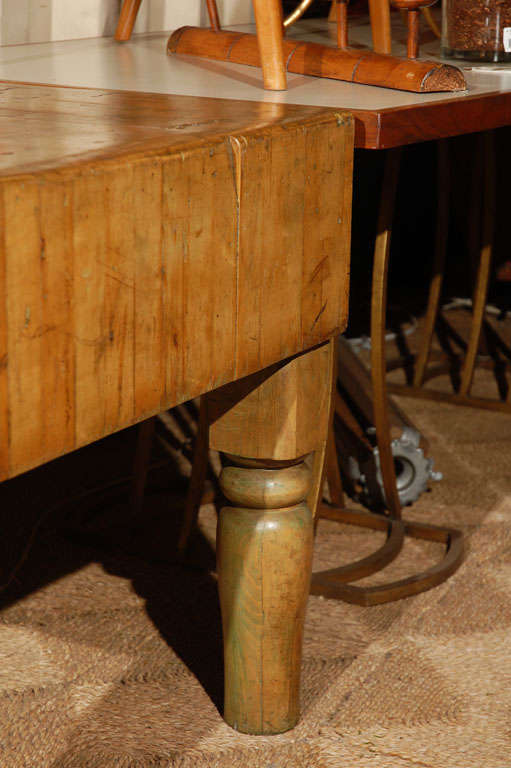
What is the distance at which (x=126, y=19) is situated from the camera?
5.94 ft

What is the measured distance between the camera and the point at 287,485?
107 cm

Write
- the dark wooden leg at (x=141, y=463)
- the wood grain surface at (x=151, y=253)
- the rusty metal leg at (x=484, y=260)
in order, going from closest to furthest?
the wood grain surface at (x=151, y=253)
the dark wooden leg at (x=141, y=463)
the rusty metal leg at (x=484, y=260)

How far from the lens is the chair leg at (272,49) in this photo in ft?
4.02

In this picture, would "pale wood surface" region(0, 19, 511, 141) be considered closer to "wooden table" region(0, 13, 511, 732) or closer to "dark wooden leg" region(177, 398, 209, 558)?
"wooden table" region(0, 13, 511, 732)

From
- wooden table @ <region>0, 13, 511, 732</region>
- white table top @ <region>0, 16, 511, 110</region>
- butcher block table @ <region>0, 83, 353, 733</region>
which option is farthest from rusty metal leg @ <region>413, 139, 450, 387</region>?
butcher block table @ <region>0, 83, 353, 733</region>

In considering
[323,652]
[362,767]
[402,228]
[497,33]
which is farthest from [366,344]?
[362,767]

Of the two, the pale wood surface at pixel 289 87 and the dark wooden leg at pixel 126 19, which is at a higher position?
the dark wooden leg at pixel 126 19

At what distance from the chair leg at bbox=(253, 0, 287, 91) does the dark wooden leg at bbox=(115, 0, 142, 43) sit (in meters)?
0.64

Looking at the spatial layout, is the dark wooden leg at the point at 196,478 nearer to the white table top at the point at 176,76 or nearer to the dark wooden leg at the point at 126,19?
the white table top at the point at 176,76

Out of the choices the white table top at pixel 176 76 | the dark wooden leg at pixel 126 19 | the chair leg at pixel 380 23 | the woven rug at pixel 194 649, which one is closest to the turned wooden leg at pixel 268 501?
the woven rug at pixel 194 649

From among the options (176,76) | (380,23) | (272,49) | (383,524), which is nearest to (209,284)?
(272,49)

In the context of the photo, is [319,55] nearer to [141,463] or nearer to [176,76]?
[176,76]

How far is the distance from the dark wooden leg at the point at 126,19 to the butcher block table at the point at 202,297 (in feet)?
2.56

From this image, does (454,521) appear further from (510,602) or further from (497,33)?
(497,33)
